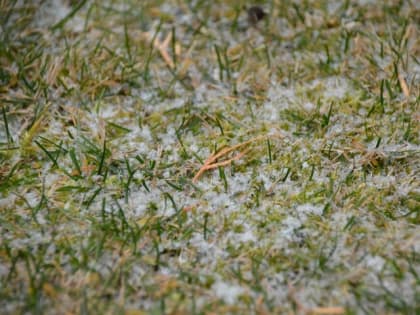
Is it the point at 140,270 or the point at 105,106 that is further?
the point at 105,106

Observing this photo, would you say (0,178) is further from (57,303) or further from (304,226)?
(304,226)

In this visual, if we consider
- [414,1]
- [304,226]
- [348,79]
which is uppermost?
[414,1]

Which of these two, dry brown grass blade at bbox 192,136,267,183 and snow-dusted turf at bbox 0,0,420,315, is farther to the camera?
dry brown grass blade at bbox 192,136,267,183

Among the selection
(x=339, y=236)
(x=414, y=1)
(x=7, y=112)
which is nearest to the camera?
(x=339, y=236)

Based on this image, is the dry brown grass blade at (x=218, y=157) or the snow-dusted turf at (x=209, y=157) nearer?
the snow-dusted turf at (x=209, y=157)

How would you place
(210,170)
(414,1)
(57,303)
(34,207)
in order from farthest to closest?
(414,1) → (210,170) → (34,207) → (57,303)

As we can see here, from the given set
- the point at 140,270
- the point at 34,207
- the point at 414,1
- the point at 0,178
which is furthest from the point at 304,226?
the point at 414,1

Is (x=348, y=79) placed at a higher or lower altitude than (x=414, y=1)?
lower

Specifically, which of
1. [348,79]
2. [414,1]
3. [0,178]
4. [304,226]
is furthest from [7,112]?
[414,1]
